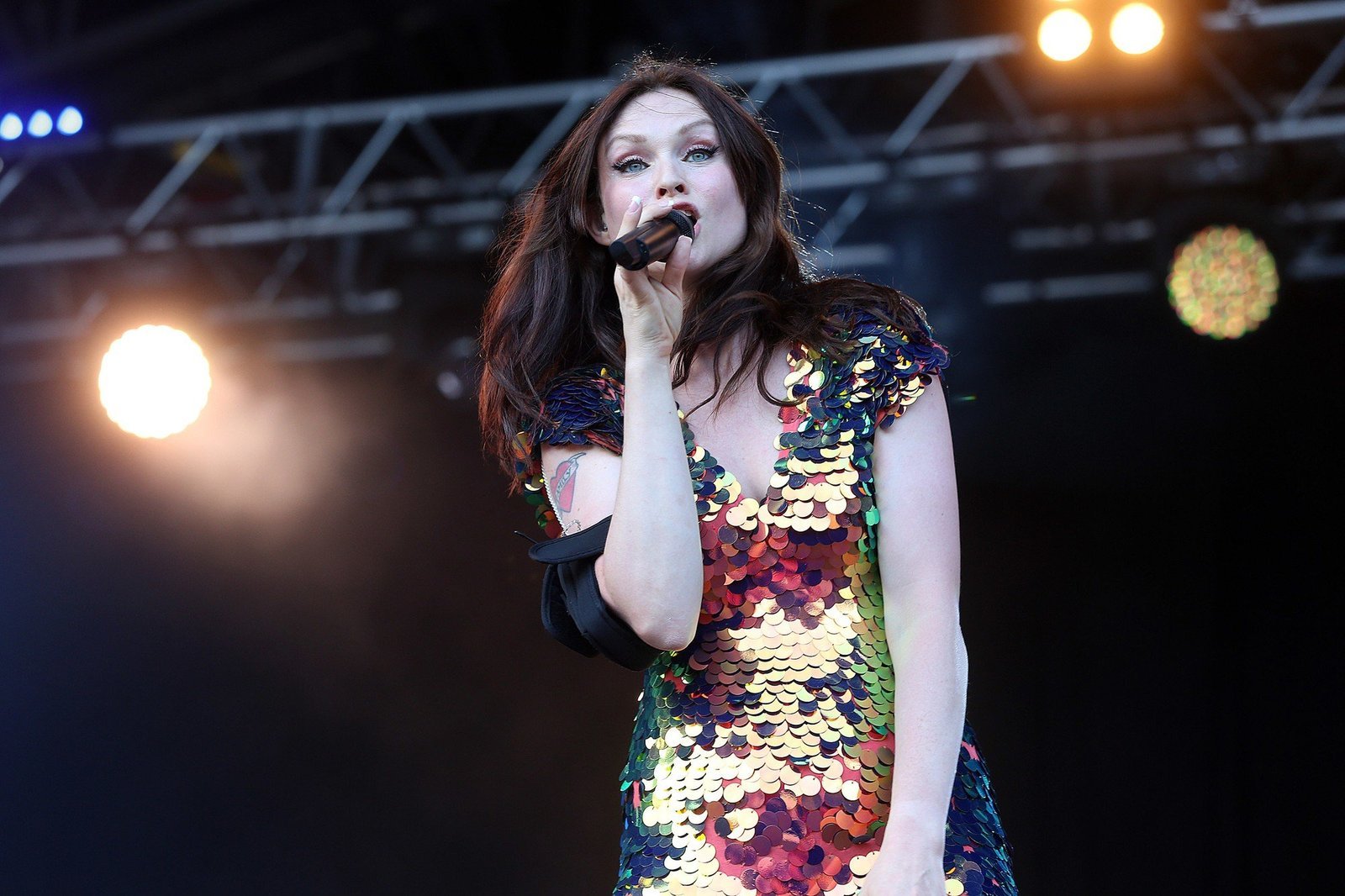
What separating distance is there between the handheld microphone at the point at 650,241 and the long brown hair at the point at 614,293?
0.14 meters

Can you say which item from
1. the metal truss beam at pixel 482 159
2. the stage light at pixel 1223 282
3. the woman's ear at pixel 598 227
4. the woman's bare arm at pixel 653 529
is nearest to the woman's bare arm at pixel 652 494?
the woman's bare arm at pixel 653 529

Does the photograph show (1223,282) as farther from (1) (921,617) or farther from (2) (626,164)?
(1) (921,617)

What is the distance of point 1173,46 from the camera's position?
14.0 feet

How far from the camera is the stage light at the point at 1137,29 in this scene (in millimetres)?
4238

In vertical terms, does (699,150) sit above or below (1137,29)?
below

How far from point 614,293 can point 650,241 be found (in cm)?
37

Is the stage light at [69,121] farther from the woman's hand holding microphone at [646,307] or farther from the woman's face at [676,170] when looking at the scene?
the woman's hand holding microphone at [646,307]

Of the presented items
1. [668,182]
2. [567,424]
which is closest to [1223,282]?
[668,182]

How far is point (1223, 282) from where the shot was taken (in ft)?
14.6

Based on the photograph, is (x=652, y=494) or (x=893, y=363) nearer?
(x=652, y=494)

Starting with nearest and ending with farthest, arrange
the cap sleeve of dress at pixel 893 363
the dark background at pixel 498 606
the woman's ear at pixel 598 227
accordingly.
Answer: the cap sleeve of dress at pixel 893 363 < the woman's ear at pixel 598 227 < the dark background at pixel 498 606

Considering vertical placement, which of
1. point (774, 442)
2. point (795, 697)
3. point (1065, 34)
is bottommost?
point (795, 697)

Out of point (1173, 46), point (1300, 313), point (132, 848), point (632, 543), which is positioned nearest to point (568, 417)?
point (632, 543)

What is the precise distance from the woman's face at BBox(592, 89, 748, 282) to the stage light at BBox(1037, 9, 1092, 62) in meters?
2.97
